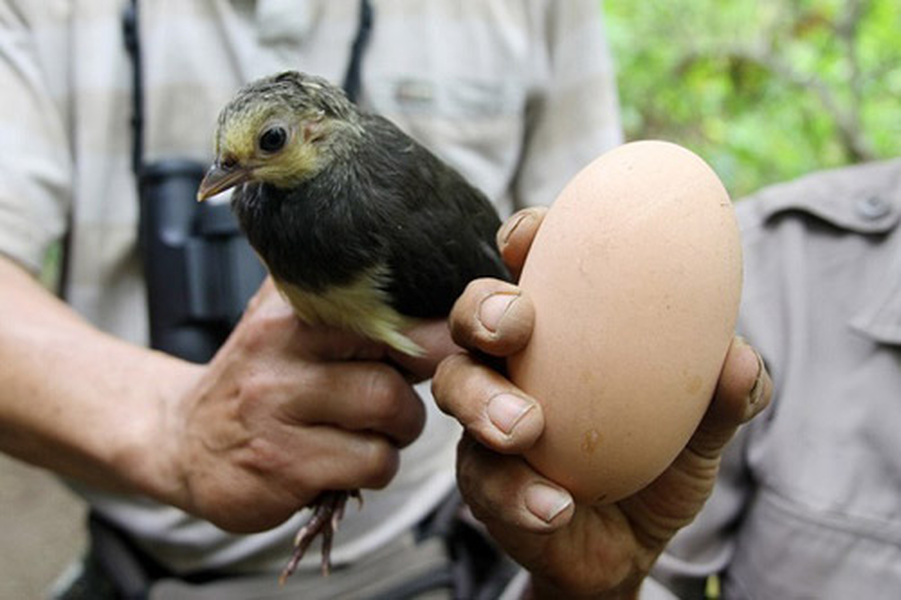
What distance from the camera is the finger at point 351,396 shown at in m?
1.46

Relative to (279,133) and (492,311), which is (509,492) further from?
(279,133)

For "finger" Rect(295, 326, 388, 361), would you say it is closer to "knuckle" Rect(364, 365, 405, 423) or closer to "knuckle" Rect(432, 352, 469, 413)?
"knuckle" Rect(364, 365, 405, 423)

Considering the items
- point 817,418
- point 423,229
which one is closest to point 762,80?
point 817,418

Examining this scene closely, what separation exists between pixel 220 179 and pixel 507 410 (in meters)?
0.49

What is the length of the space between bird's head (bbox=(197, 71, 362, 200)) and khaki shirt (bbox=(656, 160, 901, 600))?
0.95m

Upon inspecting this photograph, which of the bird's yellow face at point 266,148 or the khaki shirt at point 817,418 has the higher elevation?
the bird's yellow face at point 266,148

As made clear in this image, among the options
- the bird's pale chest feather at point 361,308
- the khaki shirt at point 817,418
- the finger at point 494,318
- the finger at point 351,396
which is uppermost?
the finger at point 494,318

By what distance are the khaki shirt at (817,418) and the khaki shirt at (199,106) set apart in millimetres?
526

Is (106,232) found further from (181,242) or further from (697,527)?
(697,527)

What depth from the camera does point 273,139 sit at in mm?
1294

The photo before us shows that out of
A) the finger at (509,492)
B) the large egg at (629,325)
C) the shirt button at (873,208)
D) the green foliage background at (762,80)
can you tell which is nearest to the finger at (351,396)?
the finger at (509,492)

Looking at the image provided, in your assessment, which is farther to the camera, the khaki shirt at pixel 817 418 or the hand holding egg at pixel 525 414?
the khaki shirt at pixel 817 418

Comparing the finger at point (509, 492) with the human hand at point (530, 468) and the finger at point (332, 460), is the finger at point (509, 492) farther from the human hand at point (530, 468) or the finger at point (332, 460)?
the finger at point (332, 460)

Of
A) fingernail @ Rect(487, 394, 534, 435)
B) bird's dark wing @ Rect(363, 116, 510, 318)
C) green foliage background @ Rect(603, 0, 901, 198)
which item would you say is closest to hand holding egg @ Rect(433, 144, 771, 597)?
fingernail @ Rect(487, 394, 534, 435)
